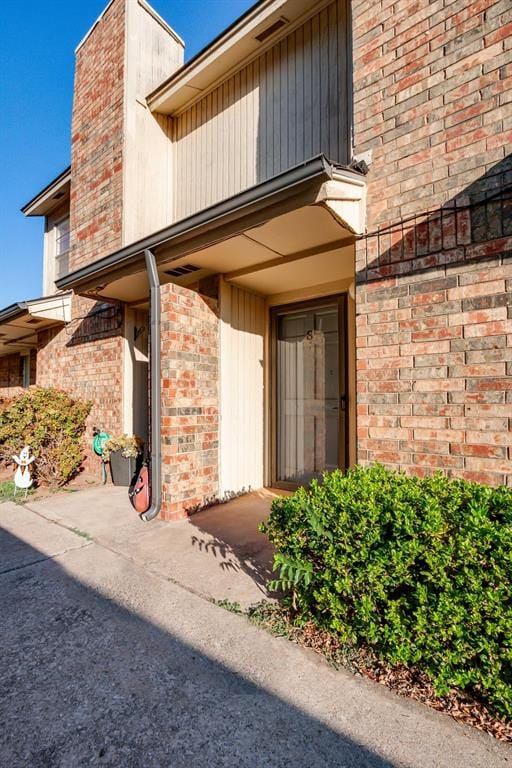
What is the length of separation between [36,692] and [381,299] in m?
2.95

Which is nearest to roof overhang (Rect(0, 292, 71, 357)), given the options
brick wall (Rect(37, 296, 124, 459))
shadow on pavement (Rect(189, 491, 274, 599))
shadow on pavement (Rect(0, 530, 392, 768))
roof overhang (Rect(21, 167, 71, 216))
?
brick wall (Rect(37, 296, 124, 459))

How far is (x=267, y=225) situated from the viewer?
3.27 m

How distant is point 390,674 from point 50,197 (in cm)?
962

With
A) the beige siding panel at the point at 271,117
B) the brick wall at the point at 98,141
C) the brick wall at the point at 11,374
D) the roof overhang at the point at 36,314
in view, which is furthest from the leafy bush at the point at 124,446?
the brick wall at the point at 11,374

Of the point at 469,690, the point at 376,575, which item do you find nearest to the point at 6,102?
the point at 376,575

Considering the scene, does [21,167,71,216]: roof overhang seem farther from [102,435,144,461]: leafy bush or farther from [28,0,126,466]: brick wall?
[102,435,144,461]: leafy bush

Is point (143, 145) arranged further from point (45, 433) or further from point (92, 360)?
point (45, 433)

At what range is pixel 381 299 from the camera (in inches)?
109

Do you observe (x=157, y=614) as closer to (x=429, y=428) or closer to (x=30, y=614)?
(x=30, y=614)

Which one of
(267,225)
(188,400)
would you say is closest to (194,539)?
(188,400)

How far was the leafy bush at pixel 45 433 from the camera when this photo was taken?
548 centimetres

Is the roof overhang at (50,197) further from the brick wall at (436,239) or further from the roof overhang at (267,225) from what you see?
the brick wall at (436,239)

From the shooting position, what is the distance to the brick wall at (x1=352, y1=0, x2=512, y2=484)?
2322 mm

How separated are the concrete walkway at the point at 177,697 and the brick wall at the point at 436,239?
134 centimetres
